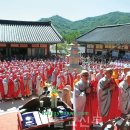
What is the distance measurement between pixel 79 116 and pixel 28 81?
281 inches

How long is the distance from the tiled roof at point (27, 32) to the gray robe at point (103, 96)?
76.6ft

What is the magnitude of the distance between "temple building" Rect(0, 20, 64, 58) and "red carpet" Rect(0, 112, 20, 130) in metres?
19.3

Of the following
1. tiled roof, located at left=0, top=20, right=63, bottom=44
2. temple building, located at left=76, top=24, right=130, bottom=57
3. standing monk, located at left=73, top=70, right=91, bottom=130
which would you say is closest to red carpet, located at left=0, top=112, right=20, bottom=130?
standing monk, located at left=73, top=70, right=91, bottom=130

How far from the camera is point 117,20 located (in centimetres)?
17338

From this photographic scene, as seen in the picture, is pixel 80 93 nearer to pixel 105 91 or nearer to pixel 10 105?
pixel 105 91

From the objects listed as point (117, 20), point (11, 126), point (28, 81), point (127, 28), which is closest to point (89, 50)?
point (127, 28)

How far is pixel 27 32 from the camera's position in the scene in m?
32.9

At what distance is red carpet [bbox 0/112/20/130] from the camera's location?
861 centimetres

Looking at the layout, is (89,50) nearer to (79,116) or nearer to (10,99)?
(10,99)

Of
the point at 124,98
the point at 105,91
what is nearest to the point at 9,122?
the point at 105,91

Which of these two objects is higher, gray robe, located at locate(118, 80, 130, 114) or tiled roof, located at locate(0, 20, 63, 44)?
tiled roof, located at locate(0, 20, 63, 44)

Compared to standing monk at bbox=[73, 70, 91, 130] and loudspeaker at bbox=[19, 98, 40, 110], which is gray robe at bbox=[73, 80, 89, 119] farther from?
loudspeaker at bbox=[19, 98, 40, 110]

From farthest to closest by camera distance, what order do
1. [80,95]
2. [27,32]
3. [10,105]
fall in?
[27,32] < [10,105] < [80,95]

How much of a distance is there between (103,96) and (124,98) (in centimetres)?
62
